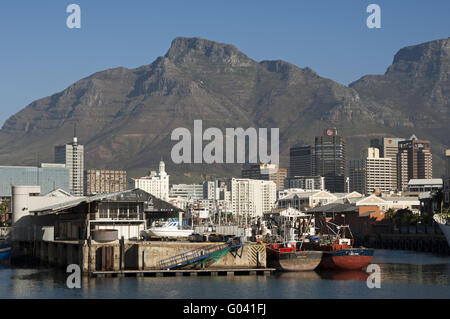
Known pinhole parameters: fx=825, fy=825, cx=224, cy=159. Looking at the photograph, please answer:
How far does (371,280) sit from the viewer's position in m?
90.3

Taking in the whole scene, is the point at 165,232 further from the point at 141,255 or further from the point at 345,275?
the point at 345,275

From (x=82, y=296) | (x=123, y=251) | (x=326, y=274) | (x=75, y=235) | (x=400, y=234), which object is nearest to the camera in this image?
(x=82, y=296)

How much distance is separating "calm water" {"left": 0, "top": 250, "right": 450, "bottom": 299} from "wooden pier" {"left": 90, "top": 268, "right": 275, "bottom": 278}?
94 centimetres

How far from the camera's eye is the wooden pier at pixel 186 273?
3391 inches

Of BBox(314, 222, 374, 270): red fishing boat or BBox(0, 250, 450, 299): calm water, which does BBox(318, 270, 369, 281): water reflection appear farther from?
BBox(314, 222, 374, 270): red fishing boat

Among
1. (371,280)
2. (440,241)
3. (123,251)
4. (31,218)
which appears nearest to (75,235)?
(31,218)

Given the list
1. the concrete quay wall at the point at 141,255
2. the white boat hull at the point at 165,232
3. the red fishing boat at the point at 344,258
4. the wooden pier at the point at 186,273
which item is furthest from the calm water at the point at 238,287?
the white boat hull at the point at 165,232

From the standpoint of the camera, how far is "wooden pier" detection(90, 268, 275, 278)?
283 ft

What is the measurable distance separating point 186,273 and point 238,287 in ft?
31.6

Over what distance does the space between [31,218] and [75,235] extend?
14535mm

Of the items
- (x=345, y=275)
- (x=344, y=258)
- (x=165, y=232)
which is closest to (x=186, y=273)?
(x=345, y=275)

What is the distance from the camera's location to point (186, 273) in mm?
88188
